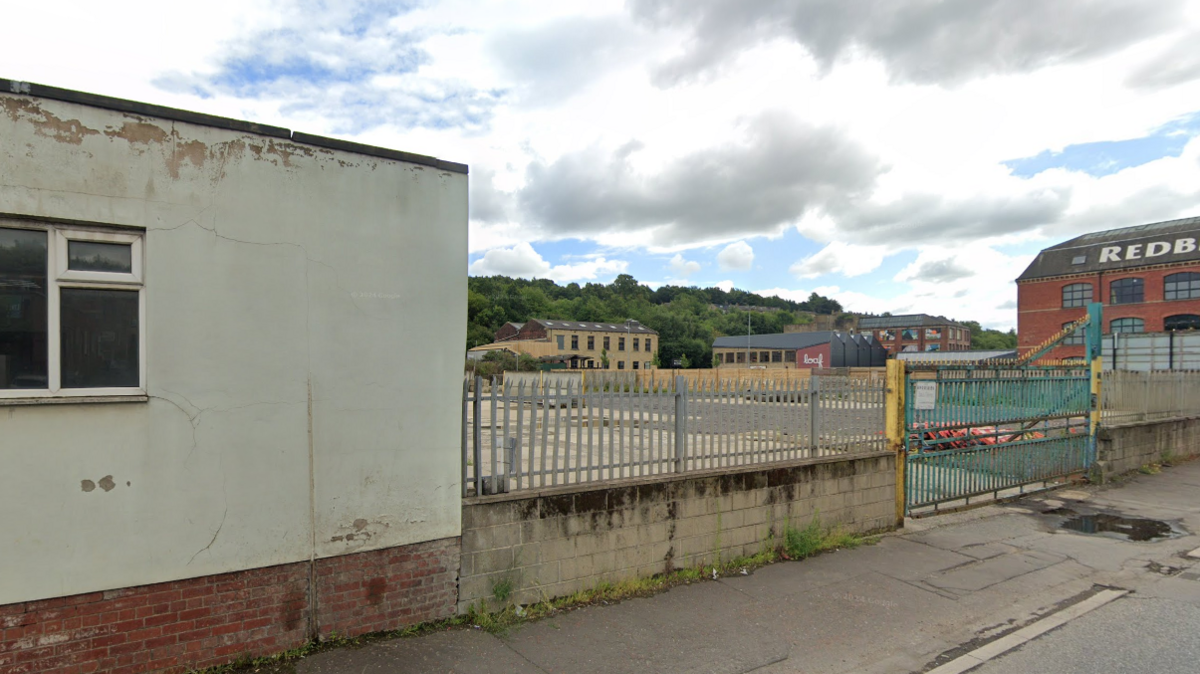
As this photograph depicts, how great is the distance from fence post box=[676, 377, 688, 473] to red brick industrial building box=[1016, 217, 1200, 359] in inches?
1945

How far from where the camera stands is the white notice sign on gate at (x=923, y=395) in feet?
28.3

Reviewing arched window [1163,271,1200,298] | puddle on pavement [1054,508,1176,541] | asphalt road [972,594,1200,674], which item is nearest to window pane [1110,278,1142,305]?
arched window [1163,271,1200,298]

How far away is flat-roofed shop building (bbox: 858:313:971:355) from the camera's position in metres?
101

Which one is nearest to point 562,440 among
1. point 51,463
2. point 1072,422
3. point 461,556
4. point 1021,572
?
point 461,556

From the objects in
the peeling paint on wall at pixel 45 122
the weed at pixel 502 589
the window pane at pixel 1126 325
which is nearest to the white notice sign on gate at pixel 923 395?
the weed at pixel 502 589

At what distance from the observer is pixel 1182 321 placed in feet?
149

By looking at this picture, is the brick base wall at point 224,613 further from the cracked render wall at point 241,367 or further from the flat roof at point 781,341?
the flat roof at point 781,341

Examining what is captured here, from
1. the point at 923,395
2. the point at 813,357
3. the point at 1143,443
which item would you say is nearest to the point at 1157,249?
the point at 813,357

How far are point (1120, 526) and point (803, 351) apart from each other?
225 ft

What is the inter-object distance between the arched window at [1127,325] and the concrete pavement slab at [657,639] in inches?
2271

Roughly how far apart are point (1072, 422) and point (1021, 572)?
6.84m

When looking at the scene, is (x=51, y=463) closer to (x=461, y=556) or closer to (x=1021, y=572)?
(x=461, y=556)

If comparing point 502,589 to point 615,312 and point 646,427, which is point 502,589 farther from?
point 615,312

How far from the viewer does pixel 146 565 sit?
386cm
